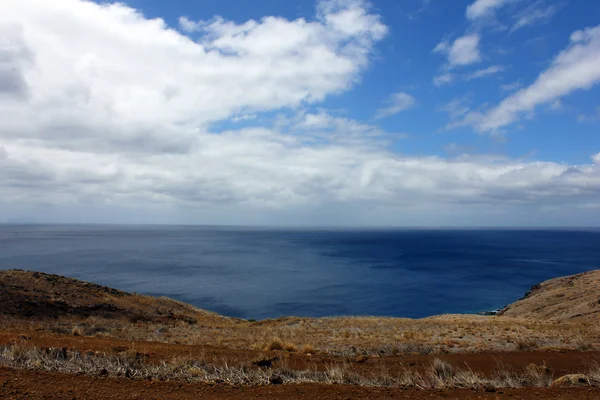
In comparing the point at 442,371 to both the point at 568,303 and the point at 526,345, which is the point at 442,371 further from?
the point at 568,303

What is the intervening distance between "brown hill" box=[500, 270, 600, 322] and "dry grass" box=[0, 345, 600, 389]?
83.8 feet

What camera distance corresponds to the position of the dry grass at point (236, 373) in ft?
29.7

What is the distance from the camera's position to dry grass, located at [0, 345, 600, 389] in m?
9.05

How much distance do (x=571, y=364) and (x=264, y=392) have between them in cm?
1026

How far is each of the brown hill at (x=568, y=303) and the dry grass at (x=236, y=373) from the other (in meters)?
25.5

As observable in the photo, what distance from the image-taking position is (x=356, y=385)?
8992mm

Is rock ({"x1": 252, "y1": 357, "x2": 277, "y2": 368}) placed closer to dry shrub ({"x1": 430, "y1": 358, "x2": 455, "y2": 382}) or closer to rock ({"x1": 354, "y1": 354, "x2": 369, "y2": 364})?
rock ({"x1": 354, "y1": 354, "x2": 369, "y2": 364})

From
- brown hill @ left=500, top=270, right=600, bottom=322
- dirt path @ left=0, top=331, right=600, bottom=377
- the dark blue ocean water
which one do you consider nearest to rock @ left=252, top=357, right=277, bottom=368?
dirt path @ left=0, top=331, right=600, bottom=377

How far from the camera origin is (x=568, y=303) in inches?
1487

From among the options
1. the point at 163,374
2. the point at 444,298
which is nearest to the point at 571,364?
the point at 163,374

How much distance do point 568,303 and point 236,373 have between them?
4169cm

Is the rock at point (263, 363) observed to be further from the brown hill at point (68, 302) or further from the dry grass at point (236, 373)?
the brown hill at point (68, 302)

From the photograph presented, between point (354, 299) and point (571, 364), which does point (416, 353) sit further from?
point (354, 299)

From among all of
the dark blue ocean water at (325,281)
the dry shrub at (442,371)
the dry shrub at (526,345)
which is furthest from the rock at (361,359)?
the dark blue ocean water at (325,281)
